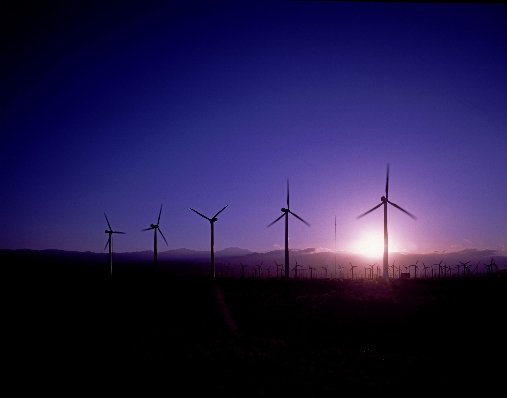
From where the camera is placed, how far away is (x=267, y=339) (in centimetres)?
3544

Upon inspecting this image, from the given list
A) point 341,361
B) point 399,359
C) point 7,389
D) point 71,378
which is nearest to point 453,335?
point 399,359

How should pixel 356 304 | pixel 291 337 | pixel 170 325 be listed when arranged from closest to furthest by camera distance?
pixel 291 337, pixel 170 325, pixel 356 304

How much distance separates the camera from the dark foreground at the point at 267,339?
24.6 metres

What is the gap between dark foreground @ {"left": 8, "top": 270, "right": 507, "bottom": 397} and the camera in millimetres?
24641

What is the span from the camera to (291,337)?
121ft

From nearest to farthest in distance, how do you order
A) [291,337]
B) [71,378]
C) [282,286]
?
1. [71,378]
2. [291,337]
3. [282,286]

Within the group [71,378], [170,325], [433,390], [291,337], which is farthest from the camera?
[170,325]

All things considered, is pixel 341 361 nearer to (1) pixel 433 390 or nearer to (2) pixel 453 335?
(1) pixel 433 390

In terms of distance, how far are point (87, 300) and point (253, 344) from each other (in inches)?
1375

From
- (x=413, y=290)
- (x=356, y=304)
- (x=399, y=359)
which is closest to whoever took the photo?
(x=399, y=359)

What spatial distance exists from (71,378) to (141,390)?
19.4 ft

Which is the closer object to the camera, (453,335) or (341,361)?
(341,361)

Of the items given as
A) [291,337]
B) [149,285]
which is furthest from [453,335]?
[149,285]

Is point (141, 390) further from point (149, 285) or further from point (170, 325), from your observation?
point (149, 285)
